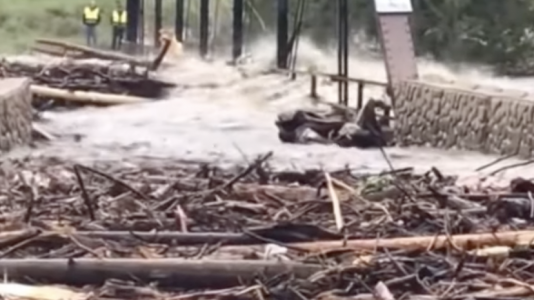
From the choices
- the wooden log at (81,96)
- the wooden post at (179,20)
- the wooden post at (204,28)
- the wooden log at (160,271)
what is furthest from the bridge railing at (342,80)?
the wooden log at (160,271)

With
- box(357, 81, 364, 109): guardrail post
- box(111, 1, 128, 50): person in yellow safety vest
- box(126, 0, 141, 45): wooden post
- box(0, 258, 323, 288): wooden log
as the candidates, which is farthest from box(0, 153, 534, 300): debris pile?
box(111, 1, 128, 50): person in yellow safety vest

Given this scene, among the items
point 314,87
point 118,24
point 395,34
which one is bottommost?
point 118,24

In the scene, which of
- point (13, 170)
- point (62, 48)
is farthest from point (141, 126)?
point (62, 48)

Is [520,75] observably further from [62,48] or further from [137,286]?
[137,286]

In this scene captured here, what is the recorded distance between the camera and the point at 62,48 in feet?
121

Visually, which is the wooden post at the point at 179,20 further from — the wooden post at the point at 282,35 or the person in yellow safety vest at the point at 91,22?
the wooden post at the point at 282,35

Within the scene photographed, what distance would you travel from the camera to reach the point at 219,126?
22875 millimetres

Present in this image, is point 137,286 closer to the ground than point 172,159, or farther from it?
farther from it

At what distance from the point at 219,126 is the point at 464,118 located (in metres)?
6.28

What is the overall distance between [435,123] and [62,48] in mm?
20054

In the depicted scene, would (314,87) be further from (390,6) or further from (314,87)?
(390,6)

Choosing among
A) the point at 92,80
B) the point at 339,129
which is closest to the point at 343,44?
the point at 339,129

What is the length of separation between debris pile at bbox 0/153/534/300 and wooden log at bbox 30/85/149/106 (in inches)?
561

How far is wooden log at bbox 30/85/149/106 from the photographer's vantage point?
2491 cm
